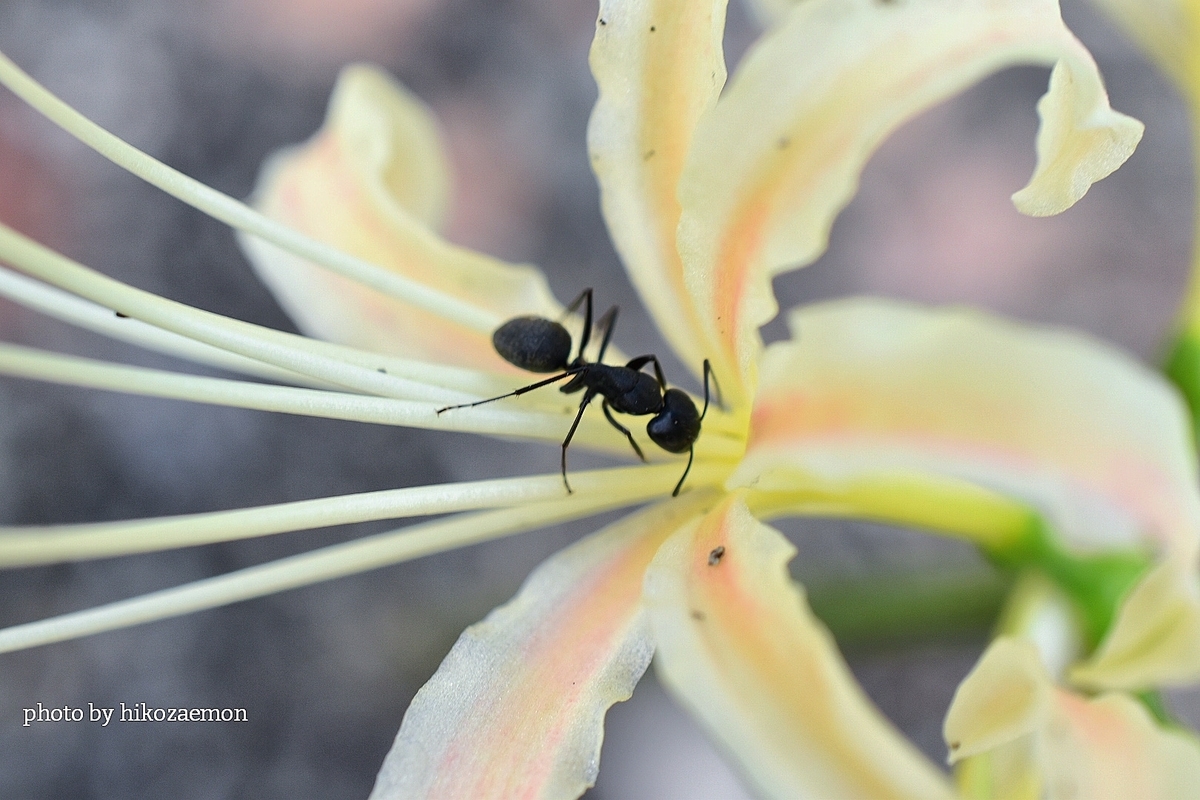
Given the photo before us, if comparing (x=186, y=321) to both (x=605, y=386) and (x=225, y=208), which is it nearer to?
(x=225, y=208)

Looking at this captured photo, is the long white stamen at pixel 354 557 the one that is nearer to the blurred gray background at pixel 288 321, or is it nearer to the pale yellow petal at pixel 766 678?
the pale yellow petal at pixel 766 678

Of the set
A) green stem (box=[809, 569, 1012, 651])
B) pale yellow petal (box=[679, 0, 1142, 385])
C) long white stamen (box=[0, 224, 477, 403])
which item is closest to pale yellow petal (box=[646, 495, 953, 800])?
pale yellow petal (box=[679, 0, 1142, 385])

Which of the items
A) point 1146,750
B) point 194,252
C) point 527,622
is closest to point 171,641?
point 194,252

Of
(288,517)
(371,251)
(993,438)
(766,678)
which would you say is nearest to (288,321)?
(371,251)

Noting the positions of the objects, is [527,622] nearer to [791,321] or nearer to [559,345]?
[559,345]

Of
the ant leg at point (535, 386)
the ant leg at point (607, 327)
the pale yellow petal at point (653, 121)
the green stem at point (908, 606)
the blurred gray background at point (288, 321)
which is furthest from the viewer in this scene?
the blurred gray background at point (288, 321)

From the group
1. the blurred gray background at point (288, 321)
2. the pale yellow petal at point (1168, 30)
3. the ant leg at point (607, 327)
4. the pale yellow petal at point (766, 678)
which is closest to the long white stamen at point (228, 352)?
the ant leg at point (607, 327)
